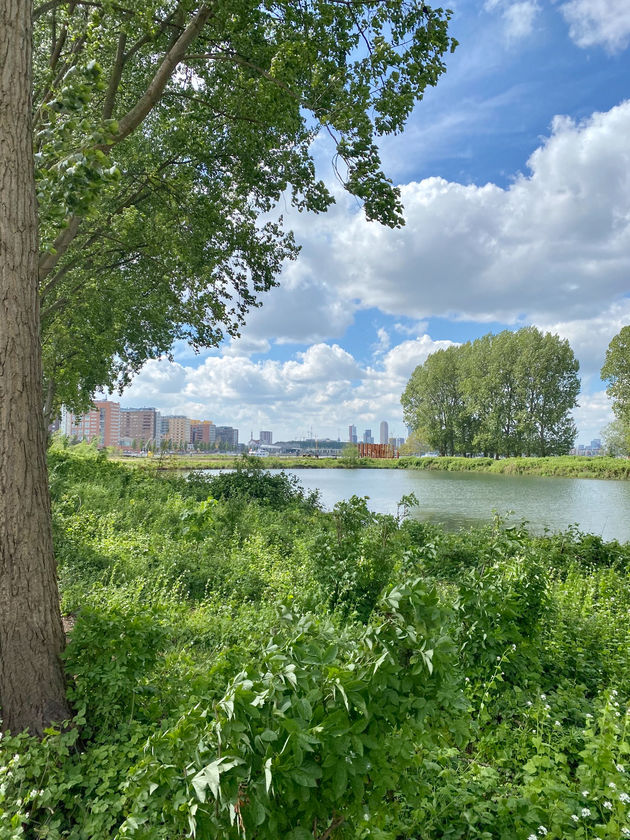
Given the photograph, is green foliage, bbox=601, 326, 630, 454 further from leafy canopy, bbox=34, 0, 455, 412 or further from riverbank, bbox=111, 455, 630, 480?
leafy canopy, bbox=34, 0, 455, 412

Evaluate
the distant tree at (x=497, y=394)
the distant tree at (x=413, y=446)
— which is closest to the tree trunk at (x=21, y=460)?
the distant tree at (x=497, y=394)

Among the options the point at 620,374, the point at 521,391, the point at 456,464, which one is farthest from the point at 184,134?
the point at 521,391

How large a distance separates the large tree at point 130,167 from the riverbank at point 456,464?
27.0ft

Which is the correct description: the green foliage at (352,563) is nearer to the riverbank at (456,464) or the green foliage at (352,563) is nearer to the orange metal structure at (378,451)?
the riverbank at (456,464)

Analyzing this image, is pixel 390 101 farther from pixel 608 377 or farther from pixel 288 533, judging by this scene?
pixel 608 377

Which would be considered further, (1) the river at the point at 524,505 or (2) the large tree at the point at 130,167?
(1) the river at the point at 524,505

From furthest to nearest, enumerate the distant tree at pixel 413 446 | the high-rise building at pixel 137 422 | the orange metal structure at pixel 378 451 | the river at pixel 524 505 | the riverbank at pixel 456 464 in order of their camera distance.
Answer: the high-rise building at pixel 137 422
the distant tree at pixel 413 446
the orange metal structure at pixel 378 451
the riverbank at pixel 456 464
the river at pixel 524 505

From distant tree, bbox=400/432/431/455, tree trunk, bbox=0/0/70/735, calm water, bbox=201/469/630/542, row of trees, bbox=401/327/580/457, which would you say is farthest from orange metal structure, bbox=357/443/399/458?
tree trunk, bbox=0/0/70/735

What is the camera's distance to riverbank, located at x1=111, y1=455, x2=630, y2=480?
25.7m

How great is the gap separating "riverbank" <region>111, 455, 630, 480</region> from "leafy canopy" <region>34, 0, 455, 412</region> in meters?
7.78

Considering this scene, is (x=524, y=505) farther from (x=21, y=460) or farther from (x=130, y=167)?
(x=21, y=460)

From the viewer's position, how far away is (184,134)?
789 cm

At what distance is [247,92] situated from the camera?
6.66 m

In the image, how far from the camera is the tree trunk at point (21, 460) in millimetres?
2869
